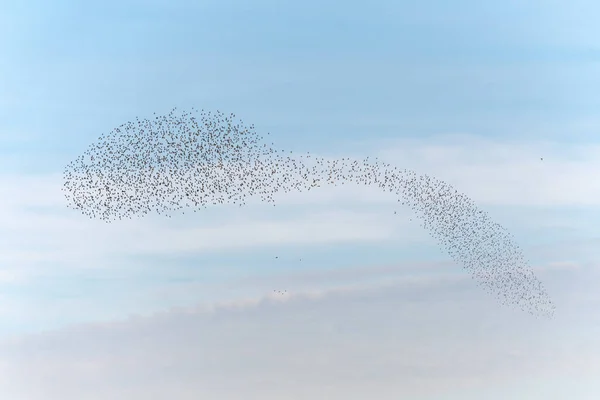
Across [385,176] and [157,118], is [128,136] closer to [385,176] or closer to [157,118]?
[157,118]

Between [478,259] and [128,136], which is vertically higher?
[128,136]

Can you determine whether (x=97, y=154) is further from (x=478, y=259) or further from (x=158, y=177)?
(x=478, y=259)

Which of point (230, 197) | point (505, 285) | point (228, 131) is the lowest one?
point (505, 285)

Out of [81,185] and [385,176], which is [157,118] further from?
[385,176]

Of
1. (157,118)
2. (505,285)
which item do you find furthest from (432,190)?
(157,118)

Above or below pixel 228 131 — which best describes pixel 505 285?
below

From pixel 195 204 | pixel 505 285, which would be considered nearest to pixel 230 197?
pixel 195 204

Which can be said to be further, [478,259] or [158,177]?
[478,259]

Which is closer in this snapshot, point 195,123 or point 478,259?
point 195,123
